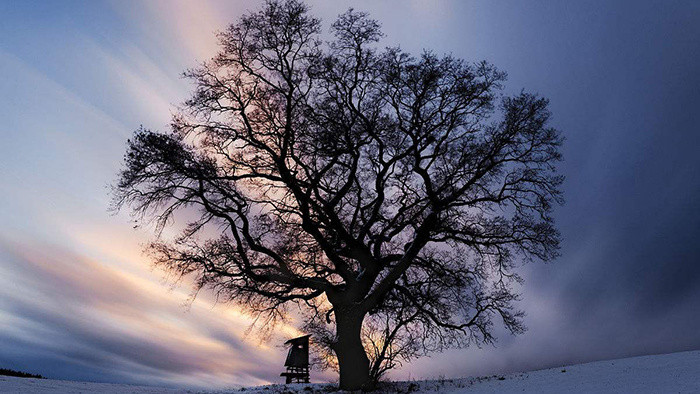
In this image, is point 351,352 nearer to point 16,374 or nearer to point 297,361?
point 297,361

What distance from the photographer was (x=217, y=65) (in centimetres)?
1788

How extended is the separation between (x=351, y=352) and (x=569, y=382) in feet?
22.3

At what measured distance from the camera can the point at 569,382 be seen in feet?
44.2

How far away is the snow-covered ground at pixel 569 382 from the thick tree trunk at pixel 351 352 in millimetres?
882

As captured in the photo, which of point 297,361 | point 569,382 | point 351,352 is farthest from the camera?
point 297,361

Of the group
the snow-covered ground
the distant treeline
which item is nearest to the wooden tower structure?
the snow-covered ground

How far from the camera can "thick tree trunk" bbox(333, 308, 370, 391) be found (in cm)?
1638

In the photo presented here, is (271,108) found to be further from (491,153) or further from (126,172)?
(491,153)

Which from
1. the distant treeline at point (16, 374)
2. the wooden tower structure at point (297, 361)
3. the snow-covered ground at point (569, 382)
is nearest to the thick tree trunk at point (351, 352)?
the snow-covered ground at point (569, 382)

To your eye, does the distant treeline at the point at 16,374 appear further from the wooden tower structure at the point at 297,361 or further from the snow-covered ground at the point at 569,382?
the wooden tower structure at the point at 297,361

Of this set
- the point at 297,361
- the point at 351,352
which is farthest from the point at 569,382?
the point at 297,361

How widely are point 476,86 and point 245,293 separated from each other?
1115 cm

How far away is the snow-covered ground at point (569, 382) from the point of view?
1184 centimetres

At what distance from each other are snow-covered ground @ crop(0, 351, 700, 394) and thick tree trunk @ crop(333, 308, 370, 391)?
88 cm
